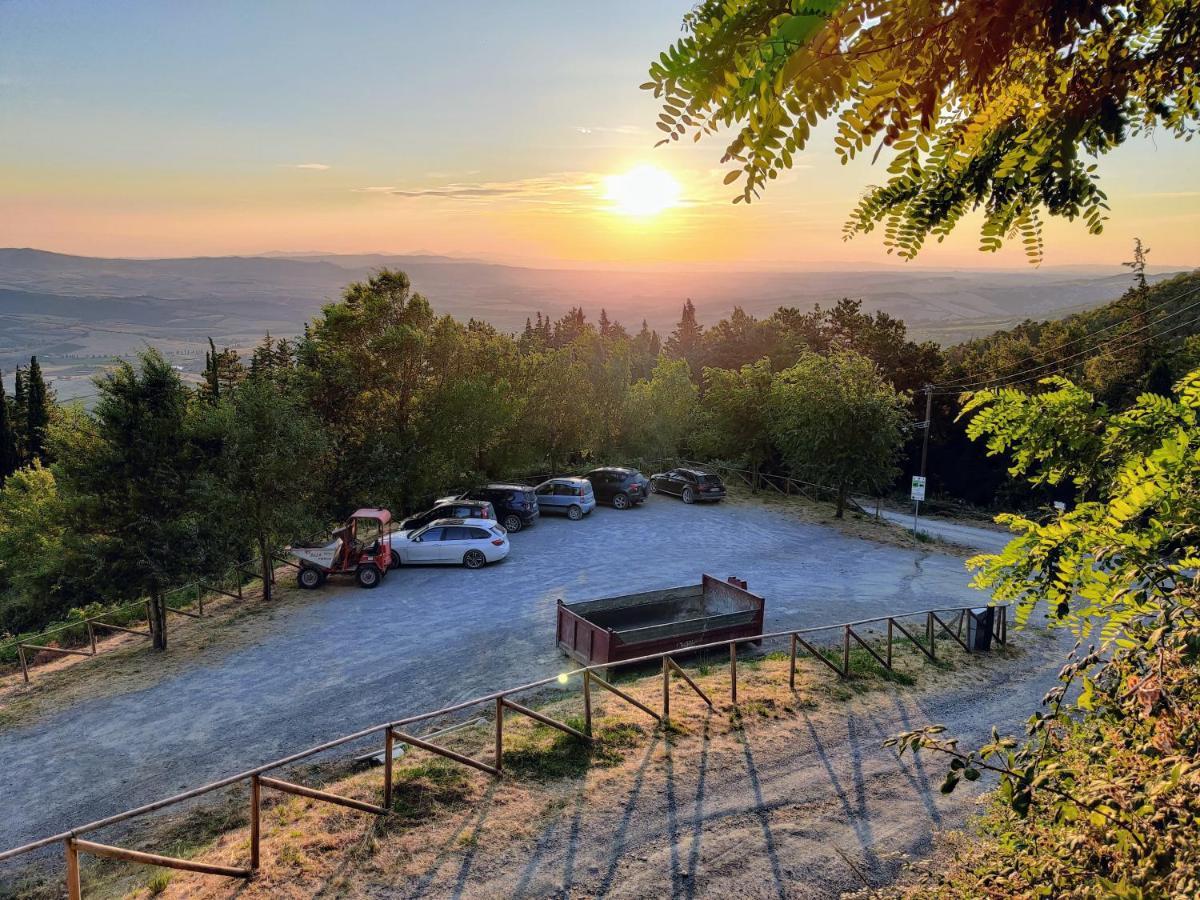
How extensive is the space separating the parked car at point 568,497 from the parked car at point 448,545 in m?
6.59

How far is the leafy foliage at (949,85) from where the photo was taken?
1615 mm

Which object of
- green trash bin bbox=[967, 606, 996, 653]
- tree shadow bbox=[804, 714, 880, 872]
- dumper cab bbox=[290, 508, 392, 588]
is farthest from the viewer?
dumper cab bbox=[290, 508, 392, 588]

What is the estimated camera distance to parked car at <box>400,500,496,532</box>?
24609 millimetres

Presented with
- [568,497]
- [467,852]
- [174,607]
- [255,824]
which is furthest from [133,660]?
[568,497]

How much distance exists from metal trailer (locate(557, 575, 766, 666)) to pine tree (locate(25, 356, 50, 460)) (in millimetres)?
47373

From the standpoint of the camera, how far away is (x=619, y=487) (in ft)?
104

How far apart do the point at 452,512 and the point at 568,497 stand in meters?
5.84

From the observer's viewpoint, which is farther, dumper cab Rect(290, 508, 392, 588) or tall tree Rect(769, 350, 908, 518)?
tall tree Rect(769, 350, 908, 518)

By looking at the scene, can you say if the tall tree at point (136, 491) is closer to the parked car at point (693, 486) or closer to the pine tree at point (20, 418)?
the parked car at point (693, 486)

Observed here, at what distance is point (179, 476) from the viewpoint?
1778 centimetres

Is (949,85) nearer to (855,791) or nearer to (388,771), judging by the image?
(388,771)

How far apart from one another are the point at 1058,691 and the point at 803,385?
28.7m

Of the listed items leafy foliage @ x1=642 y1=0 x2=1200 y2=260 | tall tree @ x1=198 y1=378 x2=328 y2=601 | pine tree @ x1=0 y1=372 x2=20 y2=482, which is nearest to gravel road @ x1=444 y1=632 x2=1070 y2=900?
leafy foliage @ x1=642 y1=0 x2=1200 y2=260

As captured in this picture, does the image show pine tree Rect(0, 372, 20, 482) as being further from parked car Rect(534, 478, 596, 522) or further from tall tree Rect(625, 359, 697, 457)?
tall tree Rect(625, 359, 697, 457)
